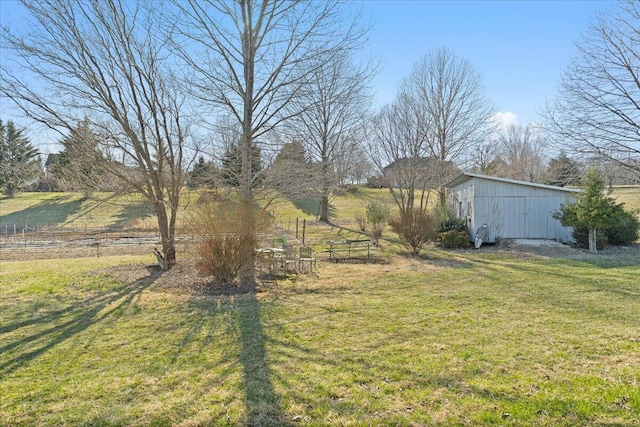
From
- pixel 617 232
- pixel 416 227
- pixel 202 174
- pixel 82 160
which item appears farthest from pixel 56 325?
pixel 617 232

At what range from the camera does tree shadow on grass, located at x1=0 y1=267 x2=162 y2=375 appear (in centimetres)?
428

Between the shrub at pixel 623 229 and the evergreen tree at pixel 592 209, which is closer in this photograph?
the evergreen tree at pixel 592 209

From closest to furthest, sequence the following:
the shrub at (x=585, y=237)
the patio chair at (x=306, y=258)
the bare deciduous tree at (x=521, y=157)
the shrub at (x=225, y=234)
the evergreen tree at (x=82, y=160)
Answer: the shrub at (x=225, y=234) < the evergreen tree at (x=82, y=160) < the patio chair at (x=306, y=258) < the shrub at (x=585, y=237) < the bare deciduous tree at (x=521, y=157)

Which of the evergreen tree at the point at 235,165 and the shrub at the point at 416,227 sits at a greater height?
the evergreen tree at the point at 235,165

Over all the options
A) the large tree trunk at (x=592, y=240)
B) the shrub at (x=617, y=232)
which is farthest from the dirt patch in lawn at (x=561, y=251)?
the shrub at (x=617, y=232)

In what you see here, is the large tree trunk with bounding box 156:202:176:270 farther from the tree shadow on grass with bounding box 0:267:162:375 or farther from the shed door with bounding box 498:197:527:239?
the shed door with bounding box 498:197:527:239

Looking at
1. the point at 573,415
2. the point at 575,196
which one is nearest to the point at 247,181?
the point at 573,415

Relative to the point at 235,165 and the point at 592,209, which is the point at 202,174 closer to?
the point at 235,165

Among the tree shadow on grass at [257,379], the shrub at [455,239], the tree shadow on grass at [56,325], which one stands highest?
the shrub at [455,239]

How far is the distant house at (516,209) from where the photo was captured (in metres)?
15.0

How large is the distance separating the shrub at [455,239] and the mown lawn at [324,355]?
6.77 m

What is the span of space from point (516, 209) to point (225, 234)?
12411 millimetres

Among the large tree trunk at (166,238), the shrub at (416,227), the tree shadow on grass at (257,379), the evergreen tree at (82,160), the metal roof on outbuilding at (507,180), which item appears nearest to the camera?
the tree shadow on grass at (257,379)

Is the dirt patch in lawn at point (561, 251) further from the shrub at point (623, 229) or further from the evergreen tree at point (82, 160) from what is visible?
the evergreen tree at point (82, 160)
